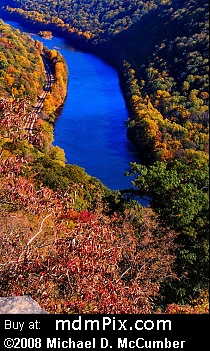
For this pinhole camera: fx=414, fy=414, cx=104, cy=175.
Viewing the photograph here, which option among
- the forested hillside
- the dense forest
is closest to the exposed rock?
the dense forest

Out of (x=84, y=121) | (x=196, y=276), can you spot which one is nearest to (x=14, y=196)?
(x=196, y=276)

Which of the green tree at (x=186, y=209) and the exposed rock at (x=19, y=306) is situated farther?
the green tree at (x=186, y=209)

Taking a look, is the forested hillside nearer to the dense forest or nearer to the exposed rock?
the dense forest

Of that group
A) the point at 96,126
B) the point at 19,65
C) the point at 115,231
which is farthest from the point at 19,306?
the point at 19,65

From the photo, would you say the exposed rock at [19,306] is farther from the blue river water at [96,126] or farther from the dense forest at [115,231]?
the blue river water at [96,126]

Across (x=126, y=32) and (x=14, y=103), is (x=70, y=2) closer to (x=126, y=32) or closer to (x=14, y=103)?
(x=126, y=32)

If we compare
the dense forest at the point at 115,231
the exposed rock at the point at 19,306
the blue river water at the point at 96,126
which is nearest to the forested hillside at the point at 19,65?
the blue river water at the point at 96,126
